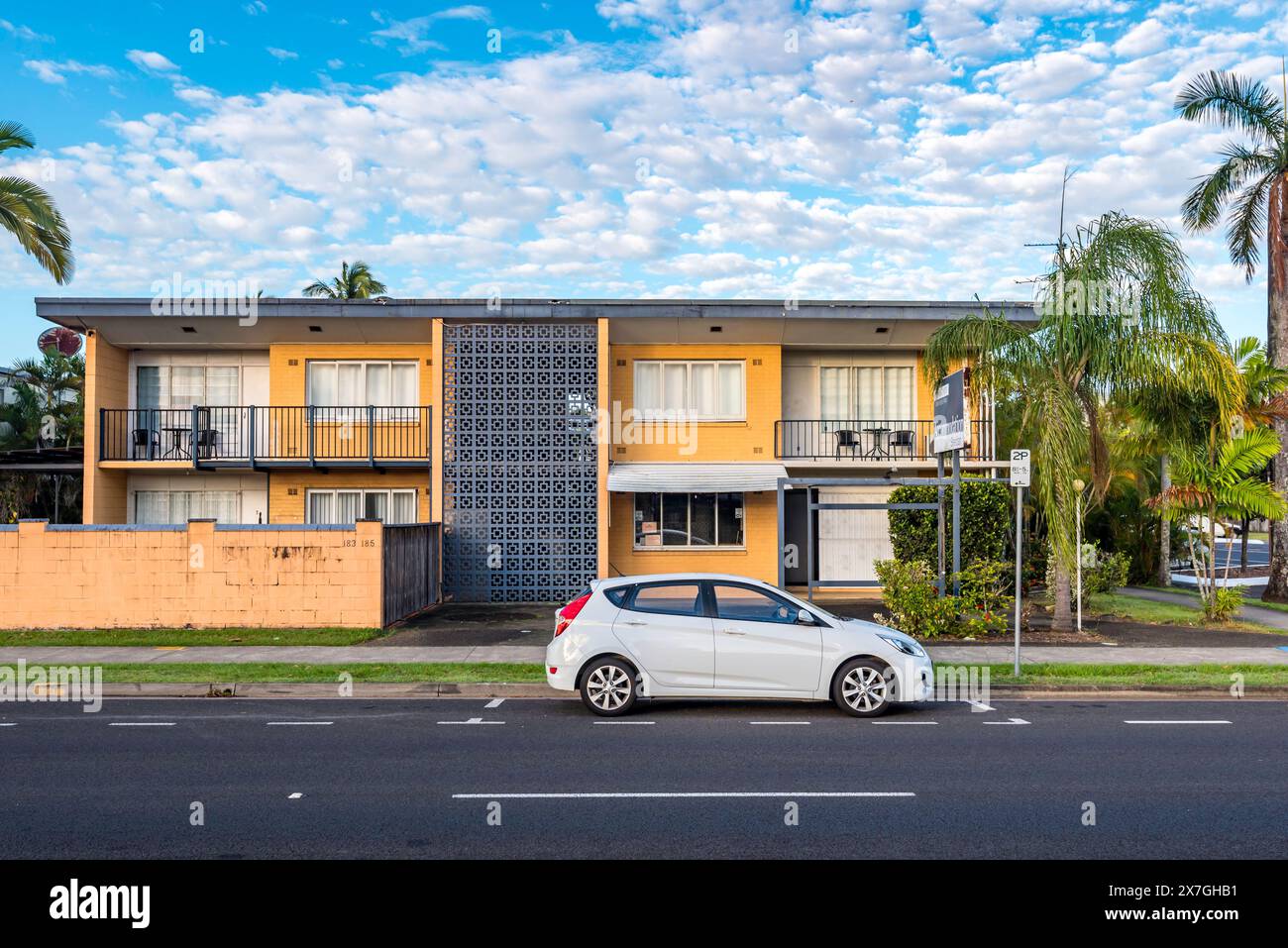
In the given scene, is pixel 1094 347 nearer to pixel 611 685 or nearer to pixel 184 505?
pixel 611 685

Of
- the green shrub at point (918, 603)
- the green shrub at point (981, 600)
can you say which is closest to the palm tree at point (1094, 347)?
the green shrub at point (981, 600)

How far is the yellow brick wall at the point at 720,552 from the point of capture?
22953 millimetres

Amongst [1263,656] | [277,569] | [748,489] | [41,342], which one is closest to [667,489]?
[748,489]

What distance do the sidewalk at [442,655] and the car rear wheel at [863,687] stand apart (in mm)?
3387

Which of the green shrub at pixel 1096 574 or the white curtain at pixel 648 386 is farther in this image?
the white curtain at pixel 648 386

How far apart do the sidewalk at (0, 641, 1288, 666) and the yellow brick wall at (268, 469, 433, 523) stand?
7.96m

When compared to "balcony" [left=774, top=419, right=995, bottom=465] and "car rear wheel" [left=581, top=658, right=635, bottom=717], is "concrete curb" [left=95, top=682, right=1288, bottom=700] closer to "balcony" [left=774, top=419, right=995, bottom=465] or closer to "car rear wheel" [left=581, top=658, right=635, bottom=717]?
"car rear wheel" [left=581, top=658, right=635, bottom=717]

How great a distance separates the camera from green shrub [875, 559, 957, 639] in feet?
52.9

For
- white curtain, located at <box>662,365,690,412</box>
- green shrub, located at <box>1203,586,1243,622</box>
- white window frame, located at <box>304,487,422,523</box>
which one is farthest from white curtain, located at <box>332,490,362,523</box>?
green shrub, located at <box>1203,586,1243,622</box>

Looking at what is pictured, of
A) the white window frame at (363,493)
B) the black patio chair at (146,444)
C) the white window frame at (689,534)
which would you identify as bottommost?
the white window frame at (689,534)

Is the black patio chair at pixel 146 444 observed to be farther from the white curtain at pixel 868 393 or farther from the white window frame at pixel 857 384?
the white curtain at pixel 868 393

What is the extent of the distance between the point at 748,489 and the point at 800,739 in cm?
1136

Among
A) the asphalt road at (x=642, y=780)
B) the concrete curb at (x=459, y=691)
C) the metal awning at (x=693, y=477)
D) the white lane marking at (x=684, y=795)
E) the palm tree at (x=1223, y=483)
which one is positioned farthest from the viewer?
the metal awning at (x=693, y=477)

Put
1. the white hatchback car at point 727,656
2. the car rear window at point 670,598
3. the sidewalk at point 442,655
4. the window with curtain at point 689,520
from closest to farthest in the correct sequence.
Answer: the white hatchback car at point 727,656, the car rear window at point 670,598, the sidewalk at point 442,655, the window with curtain at point 689,520
